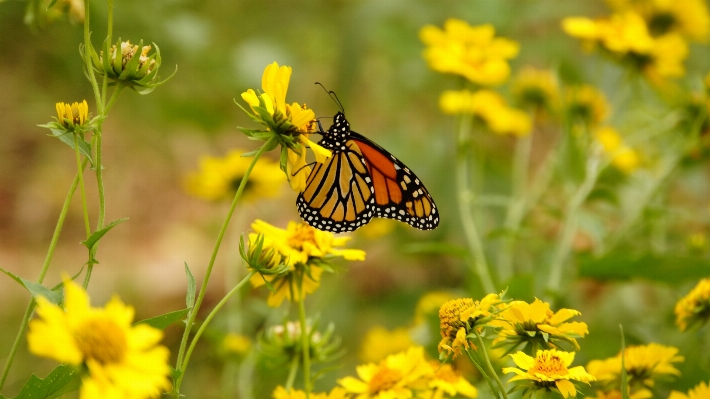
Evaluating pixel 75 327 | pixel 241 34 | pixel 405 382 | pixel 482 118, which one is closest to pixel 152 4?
pixel 241 34

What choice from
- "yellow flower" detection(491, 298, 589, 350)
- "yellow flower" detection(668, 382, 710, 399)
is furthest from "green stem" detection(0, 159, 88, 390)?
"yellow flower" detection(668, 382, 710, 399)

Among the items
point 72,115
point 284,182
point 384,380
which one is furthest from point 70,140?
point 284,182

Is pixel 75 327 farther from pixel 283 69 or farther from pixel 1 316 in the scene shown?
pixel 1 316

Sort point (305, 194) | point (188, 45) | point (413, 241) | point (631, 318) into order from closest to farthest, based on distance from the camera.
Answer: point (305, 194) → point (631, 318) → point (188, 45) → point (413, 241)

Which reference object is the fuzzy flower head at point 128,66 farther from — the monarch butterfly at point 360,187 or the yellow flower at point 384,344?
the yellow flower at point 384,344

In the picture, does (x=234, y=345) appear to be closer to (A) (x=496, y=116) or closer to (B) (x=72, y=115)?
(B) (x=72, y=115)

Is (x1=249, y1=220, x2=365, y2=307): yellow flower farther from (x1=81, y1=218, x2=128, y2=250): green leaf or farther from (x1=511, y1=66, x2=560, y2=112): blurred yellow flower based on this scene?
(x1=511, y1=66, x2=560, y2=112): blurred yellow flower

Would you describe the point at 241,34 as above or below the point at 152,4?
above

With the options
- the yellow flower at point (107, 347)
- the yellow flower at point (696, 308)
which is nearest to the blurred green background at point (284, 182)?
the yellow flower at point (696, 308)
